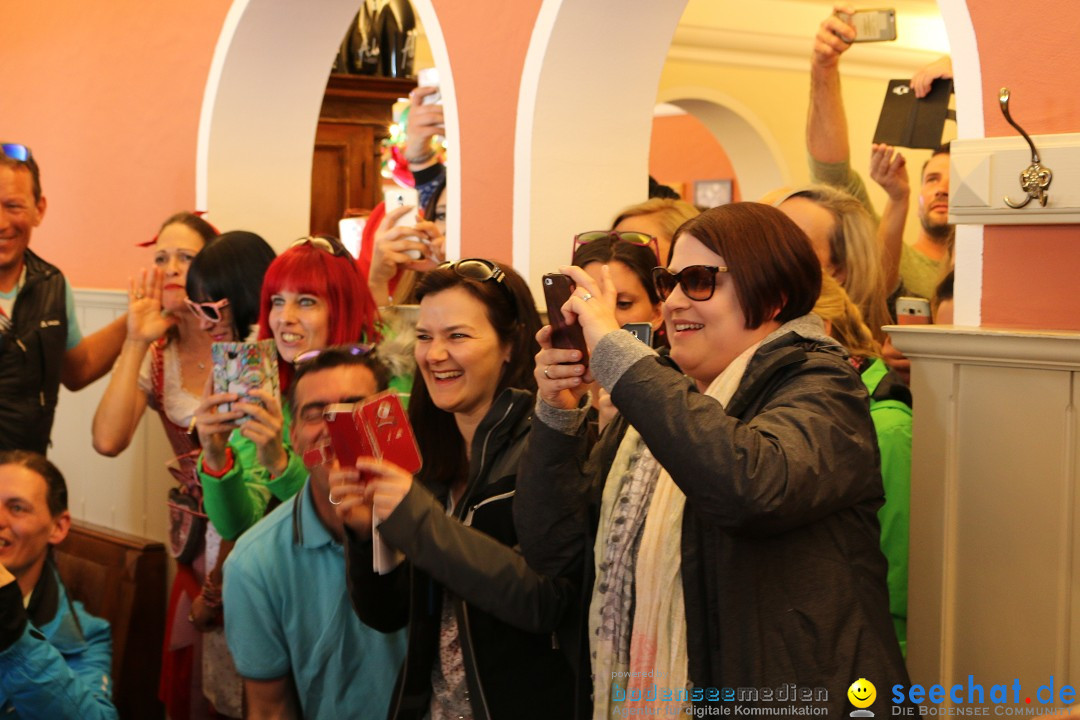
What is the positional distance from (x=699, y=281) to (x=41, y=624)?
6.29 feet

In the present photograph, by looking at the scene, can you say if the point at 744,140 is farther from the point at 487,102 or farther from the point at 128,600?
the point at 128,600

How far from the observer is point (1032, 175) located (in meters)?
1.96

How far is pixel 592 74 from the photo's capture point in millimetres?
3139

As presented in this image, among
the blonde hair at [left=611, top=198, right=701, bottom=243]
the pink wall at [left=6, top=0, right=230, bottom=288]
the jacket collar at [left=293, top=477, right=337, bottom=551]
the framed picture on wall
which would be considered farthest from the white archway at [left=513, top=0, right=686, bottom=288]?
the framed picture on wall

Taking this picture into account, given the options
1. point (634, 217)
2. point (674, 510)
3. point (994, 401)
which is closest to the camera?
point (674, 510)

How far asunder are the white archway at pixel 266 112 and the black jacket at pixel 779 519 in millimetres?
3206

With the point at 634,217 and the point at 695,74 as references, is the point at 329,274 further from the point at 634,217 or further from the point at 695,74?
the point at 695,74

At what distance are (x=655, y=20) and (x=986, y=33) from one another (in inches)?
44.1

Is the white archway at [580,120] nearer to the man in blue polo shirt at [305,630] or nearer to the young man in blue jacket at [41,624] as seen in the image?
the man in blue polo shirt at [305,630]

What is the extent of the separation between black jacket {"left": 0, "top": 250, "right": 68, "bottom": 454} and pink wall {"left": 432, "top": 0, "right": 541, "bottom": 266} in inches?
51.0

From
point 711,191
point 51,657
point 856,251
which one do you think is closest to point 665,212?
point 856,251

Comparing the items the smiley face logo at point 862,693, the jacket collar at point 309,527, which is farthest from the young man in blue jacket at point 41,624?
the smiley face logo at point 862,693

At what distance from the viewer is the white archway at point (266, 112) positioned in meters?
4.38

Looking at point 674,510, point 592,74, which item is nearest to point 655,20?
point 592,74
